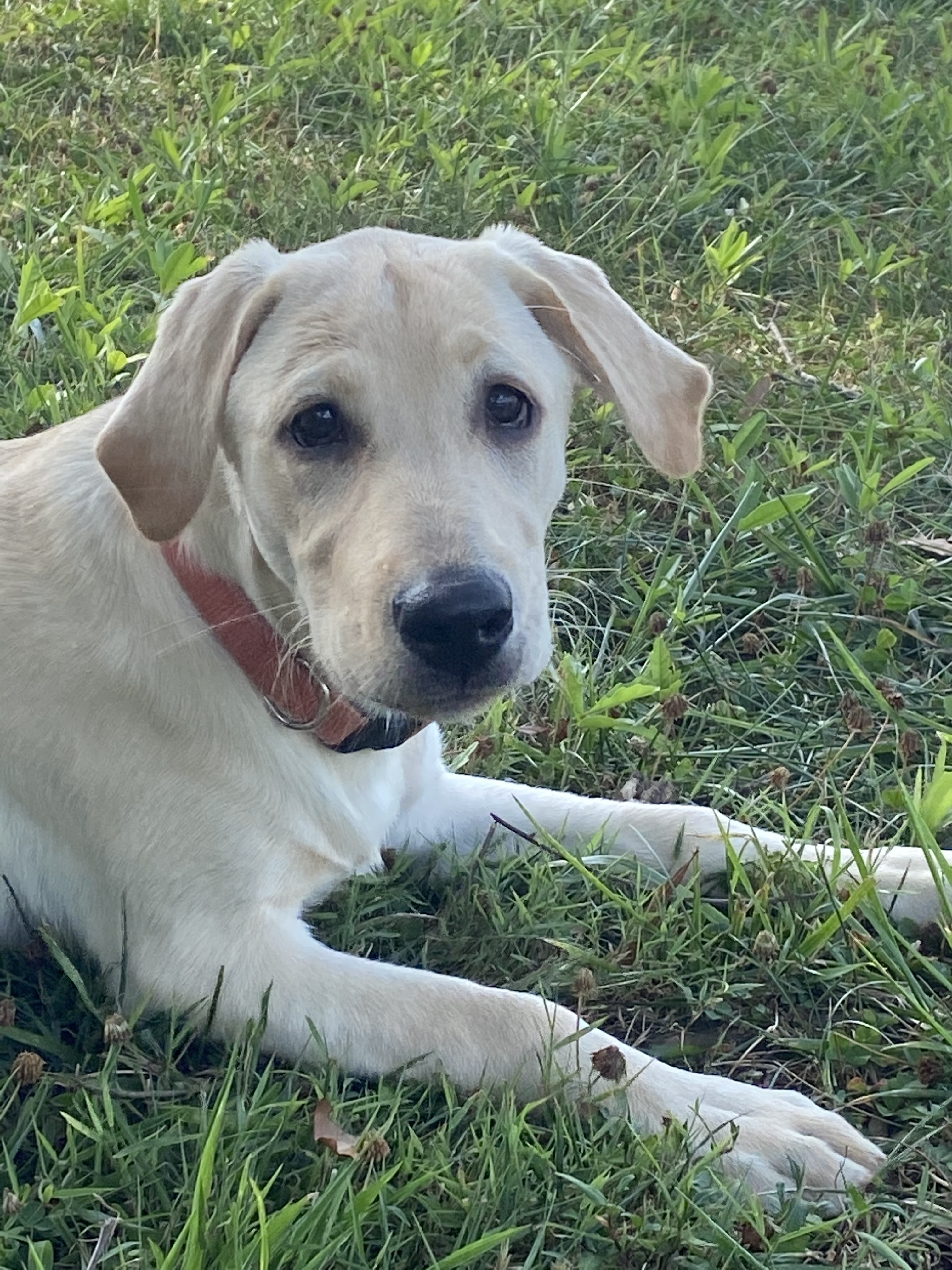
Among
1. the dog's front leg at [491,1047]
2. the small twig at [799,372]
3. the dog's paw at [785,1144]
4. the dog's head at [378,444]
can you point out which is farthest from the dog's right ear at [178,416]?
the small twig at [799,372]

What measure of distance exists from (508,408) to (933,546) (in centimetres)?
183

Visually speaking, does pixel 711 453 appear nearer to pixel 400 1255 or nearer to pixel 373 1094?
pixel 373 1094

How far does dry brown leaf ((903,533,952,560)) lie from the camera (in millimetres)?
4000

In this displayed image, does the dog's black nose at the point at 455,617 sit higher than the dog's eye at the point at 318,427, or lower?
lower

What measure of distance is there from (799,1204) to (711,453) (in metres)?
2.48

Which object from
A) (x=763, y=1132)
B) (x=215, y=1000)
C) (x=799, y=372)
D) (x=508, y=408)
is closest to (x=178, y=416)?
(x=508, y=408)

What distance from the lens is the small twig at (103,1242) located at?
213cm

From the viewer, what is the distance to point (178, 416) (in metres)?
2.56

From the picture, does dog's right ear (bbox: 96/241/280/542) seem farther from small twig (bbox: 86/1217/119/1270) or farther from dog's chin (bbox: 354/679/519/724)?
small twig (bbox: 86/1217/119/1270)

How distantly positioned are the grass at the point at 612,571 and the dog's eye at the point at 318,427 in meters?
0.69

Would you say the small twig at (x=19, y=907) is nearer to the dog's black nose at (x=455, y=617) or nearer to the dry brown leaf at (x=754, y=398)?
the dog's black nose at (x=455, y=617)

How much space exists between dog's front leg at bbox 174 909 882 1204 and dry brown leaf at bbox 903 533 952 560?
1.93 m

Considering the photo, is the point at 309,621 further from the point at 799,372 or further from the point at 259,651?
the point at 799,372

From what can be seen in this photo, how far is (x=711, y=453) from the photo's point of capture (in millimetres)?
4336
